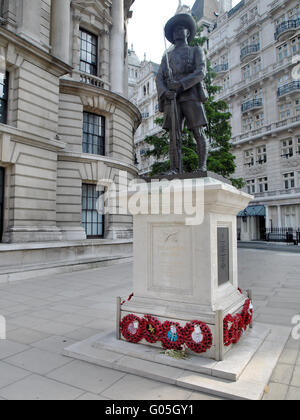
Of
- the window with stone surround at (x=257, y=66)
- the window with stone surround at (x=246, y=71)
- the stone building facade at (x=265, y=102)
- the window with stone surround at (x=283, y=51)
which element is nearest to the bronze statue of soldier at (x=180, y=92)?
the stone building facade at (x=265, y=102)

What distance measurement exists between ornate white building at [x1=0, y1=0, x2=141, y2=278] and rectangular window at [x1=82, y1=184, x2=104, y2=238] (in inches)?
2.4

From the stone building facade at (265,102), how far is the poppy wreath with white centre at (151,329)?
3407 cm

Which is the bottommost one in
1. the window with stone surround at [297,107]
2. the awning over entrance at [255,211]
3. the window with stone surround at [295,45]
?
the awning over entrance at [255,211]

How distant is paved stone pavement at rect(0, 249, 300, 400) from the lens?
3.03 m

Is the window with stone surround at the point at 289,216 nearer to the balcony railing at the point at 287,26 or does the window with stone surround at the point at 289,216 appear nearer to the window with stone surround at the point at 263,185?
the window with stone surround at the point at 263,185

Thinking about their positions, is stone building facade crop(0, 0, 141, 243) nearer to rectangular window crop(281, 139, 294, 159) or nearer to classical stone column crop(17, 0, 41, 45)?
classical stone column crop(17, 0, 41, 45)

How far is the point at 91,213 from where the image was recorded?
1736cm

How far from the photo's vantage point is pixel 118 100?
1880cm

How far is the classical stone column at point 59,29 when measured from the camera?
51.1 ft

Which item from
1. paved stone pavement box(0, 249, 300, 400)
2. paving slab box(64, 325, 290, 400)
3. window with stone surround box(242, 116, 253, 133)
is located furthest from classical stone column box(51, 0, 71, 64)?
window with stone surround box(242, 116, 253, 133)

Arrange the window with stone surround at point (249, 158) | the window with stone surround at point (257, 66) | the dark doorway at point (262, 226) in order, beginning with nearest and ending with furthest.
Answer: the dark doorway at point (262, 226) < the window with stone surround at point (257, 66) < the window with stone surround at point (249, 158)

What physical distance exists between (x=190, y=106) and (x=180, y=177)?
1.40m

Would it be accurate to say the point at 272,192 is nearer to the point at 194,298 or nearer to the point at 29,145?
the point at 29,145

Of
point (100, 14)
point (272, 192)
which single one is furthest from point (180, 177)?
point (272, 192)
